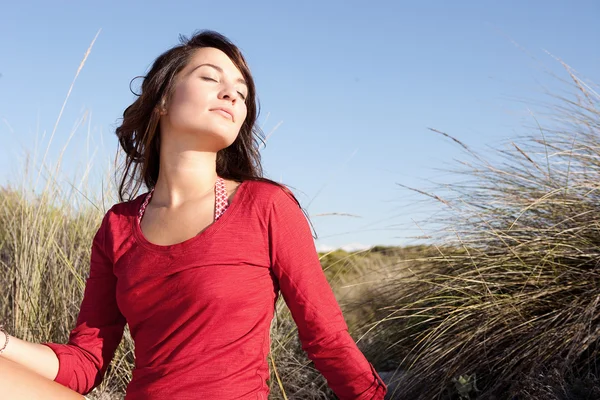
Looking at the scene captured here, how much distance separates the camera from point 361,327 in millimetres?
3307

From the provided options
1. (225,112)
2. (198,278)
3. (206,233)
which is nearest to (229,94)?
(225,112)

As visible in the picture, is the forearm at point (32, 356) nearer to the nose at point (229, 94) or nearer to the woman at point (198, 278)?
the woman at point (198, 278)

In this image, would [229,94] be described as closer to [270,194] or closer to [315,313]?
[270,194]

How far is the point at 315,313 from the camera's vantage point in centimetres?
163

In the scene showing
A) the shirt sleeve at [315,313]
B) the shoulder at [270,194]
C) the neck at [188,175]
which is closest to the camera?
the shirt sleeve at [315,313]

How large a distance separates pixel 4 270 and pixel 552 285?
9.24 feet

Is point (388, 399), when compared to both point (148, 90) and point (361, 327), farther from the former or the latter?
point (148, 90)

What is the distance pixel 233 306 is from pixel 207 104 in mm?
537

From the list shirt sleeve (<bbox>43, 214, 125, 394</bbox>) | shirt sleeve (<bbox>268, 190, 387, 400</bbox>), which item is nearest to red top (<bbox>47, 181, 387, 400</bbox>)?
shirt sleeve (<bbox>268, 190, 387, 400</bbox>)

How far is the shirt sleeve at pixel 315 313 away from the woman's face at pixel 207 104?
10.6 inches

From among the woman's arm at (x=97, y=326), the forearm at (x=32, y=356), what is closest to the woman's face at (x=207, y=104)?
the woman's arm at (x=97, y=326)

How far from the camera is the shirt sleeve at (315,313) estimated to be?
5.32 ft

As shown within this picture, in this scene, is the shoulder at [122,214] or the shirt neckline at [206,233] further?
the shoulder at [122,214]

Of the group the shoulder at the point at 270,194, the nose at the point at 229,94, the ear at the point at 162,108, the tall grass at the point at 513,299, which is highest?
the nose at the point at 229,94
